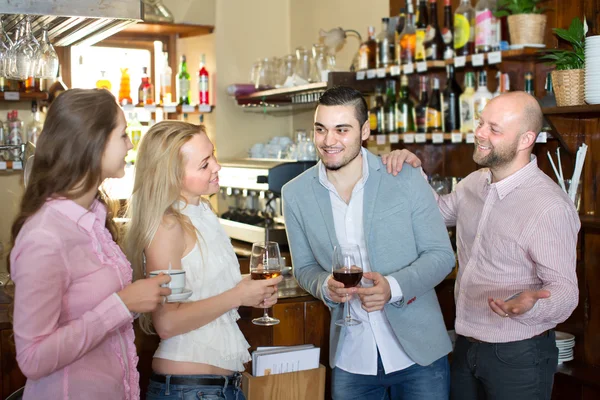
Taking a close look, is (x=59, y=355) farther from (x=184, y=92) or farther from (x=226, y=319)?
(x=184, y=92)

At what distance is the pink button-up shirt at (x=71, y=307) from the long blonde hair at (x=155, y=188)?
14cm

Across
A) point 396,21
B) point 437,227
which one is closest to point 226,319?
point 437,227

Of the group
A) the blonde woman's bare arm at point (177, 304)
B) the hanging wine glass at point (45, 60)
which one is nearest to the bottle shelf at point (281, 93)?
the hanging wine glass at point (45, 60)

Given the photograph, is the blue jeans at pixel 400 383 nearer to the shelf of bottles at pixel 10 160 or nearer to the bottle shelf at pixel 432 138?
the bottle shelf at pixel 432 138

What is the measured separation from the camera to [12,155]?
5742 millimetres

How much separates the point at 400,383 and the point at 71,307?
1.27 metres

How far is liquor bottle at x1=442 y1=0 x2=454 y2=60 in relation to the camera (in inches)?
170

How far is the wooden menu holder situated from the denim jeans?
57cm

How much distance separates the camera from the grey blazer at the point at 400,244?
8.14 feet

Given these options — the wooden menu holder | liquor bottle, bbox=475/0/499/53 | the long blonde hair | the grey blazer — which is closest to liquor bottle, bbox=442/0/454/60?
liquor bottle, bbox=475/0/499/53

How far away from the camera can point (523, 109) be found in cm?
269

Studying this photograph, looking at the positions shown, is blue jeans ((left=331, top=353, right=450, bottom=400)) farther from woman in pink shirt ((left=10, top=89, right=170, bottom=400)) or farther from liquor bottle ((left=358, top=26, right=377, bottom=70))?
liquor bottle ((left=358, top=26, right=377, bottom=70))

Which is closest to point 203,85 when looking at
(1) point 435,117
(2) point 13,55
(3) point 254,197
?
(3) point 254,197

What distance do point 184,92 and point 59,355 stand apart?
4.97 m
